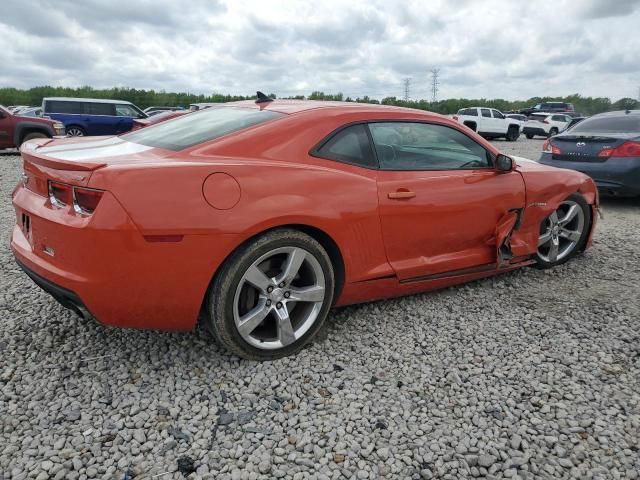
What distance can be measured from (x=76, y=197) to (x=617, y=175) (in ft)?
22.2

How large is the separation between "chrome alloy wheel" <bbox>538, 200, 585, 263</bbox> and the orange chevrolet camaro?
2.16ft

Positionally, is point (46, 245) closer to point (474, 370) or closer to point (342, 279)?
point (342, 279)

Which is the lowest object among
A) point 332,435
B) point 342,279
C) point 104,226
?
point 332,435

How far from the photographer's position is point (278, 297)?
2744mm

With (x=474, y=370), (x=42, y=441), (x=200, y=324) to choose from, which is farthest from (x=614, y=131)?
(x=42, y=441)

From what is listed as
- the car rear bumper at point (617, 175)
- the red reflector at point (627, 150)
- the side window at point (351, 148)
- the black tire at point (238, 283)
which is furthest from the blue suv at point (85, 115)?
the black tire at point (238, 283)

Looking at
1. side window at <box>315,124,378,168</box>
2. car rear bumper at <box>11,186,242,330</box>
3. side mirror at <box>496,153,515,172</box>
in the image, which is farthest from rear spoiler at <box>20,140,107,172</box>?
side mirror at <box>496,153,515,172</box>

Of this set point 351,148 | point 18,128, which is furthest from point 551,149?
point 18,128

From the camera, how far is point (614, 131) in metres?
7.23

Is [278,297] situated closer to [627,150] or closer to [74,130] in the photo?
[627,150]

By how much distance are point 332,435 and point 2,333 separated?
2.13m

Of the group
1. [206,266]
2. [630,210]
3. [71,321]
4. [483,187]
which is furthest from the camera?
[630,210]

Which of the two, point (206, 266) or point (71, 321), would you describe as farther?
point (71, 321)

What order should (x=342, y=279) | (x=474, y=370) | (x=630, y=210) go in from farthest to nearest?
(x=630, y=210)
(x=342, y=279)
(x=474, y=370)
